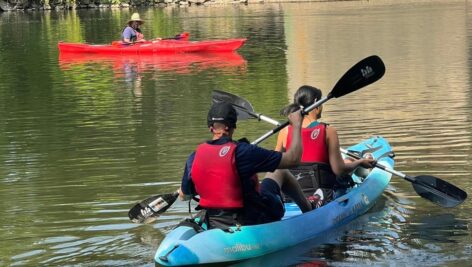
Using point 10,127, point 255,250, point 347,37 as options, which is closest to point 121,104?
point 10,127

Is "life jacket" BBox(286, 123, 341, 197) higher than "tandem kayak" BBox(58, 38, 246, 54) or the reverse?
higher

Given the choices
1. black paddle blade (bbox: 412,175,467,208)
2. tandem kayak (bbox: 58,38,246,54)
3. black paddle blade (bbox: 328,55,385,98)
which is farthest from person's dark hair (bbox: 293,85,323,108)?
tandem kayak (bbox: 58,38,246,54)

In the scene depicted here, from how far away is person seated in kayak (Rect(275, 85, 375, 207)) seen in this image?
24.4 feet

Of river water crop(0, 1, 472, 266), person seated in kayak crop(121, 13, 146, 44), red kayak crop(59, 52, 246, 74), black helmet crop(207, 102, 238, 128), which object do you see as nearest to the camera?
black helmet crop(207, 102, 238, 128)

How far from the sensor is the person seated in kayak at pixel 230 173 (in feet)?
20.4

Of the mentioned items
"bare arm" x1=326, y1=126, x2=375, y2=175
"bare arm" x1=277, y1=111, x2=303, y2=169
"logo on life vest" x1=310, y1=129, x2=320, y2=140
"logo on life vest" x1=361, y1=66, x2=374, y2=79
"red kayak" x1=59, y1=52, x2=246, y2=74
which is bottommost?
"red kayak" x1=59, y1=52, x2=246, y2=74

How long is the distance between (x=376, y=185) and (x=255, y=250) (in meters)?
2.44

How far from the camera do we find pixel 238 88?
18.7m

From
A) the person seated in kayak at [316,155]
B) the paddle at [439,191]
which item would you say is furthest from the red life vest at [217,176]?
the paddle at [439,191]

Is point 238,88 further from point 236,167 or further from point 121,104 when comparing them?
point 236,167

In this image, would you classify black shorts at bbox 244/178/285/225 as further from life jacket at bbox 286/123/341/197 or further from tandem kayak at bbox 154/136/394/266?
life jacket at bbox 286/123/341/197

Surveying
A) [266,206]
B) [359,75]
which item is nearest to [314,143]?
[359,75]

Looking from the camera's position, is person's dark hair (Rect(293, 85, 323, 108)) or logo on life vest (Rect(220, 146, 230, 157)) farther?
person's dark hair (Rect(293, 85, 323, 108))

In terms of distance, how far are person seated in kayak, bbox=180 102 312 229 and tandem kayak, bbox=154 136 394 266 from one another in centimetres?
12
